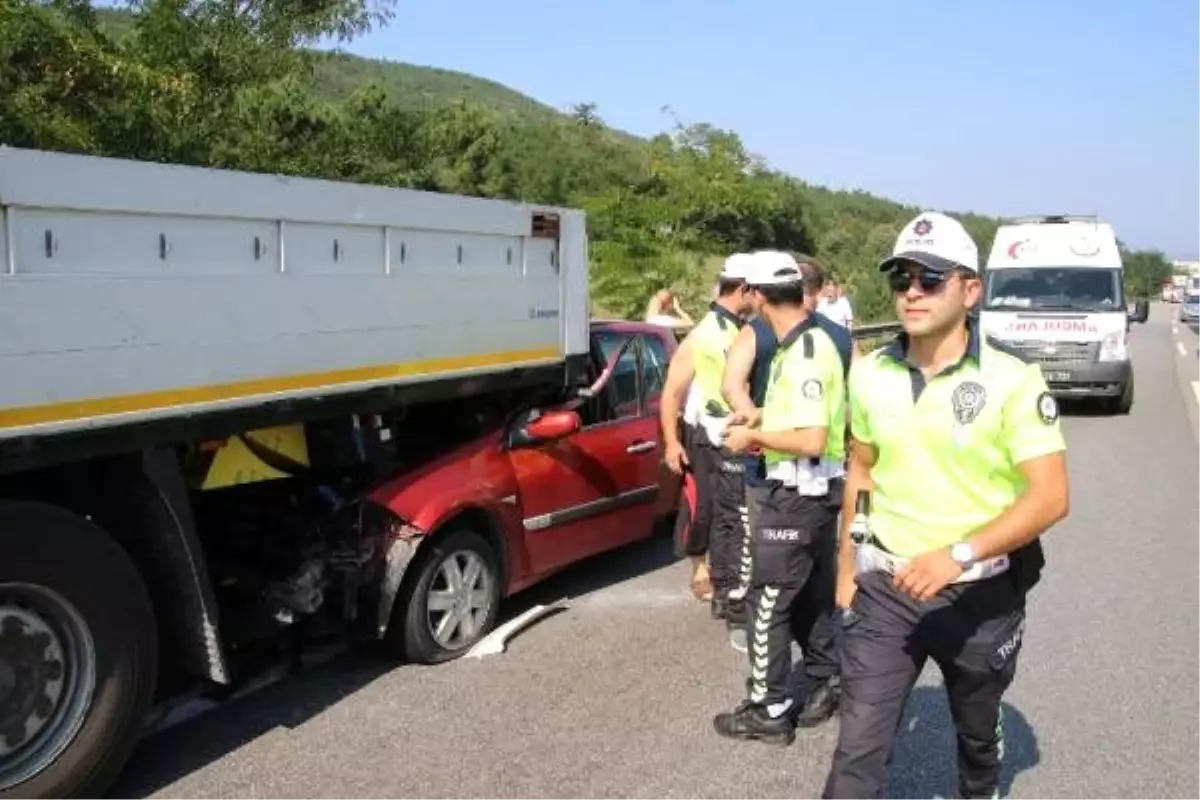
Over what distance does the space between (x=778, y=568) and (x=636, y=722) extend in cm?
84

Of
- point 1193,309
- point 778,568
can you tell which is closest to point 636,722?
point 778,568

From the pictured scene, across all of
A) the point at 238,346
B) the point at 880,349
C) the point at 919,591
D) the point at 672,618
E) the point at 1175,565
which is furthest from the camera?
the point at 1175,565

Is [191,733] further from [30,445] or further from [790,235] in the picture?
[790,235]

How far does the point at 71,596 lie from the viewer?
138 inches

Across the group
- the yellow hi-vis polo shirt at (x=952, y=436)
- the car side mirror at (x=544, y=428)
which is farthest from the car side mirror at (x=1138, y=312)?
the yellow hi-vis polo shirt at (x=952, y=436)

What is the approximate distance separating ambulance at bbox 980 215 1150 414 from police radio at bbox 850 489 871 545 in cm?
1213

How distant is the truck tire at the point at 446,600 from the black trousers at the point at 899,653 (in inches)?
91.1

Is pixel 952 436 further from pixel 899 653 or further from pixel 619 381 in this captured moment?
pixel 619 381

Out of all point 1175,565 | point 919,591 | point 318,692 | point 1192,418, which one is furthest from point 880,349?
point 1192,418

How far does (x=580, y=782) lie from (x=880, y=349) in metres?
1.82

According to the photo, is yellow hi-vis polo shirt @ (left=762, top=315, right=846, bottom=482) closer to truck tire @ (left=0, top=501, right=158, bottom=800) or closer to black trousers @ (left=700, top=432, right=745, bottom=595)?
black trousers @ (left=700, top=432, right=745, bottom=595)

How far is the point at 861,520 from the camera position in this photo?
10.6 feet

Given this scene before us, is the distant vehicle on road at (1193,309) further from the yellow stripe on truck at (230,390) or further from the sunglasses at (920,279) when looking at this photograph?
the sunglasses at (920,279)

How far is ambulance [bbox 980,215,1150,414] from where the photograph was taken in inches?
579
